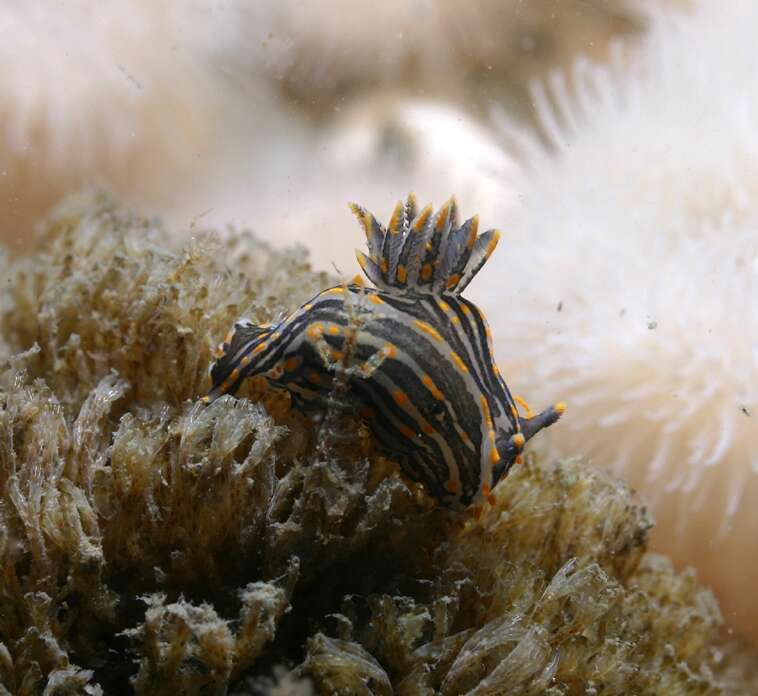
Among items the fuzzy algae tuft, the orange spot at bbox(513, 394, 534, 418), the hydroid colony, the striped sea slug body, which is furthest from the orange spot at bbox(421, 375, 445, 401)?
the hydroid colony

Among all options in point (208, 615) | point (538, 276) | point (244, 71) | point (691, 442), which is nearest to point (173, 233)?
point (244, 71)

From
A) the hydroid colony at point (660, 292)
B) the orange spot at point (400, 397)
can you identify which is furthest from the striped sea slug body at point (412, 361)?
the hydroid colony at point (660, 292)

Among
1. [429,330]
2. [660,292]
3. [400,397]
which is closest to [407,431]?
[400,397]

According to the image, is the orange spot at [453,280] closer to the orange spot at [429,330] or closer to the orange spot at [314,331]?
the orange spot at [429,330]

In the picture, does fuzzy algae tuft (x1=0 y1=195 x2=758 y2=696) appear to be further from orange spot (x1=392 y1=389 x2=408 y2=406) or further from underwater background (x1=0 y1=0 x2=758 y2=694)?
orange spot (x1=392 y1=389 x2=408 y2=406)

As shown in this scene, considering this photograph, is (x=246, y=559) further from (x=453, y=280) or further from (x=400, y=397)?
(x=453, y=280)

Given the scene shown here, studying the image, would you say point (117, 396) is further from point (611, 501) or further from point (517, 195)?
point (517, 195)

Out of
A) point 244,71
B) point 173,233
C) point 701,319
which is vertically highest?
point 244,71
